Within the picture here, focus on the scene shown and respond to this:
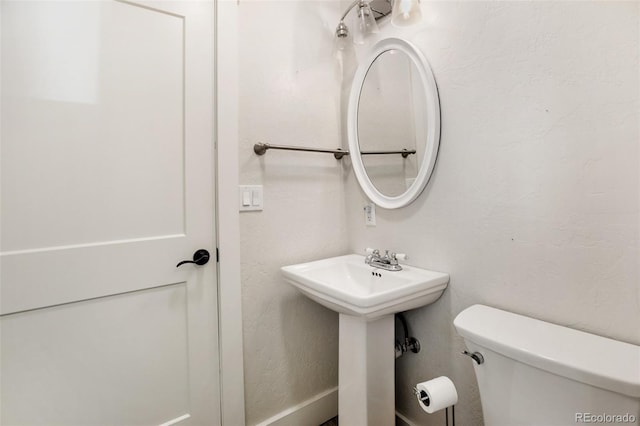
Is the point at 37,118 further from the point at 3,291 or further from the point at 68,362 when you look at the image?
the point at 68,362

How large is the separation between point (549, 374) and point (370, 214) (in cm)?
91

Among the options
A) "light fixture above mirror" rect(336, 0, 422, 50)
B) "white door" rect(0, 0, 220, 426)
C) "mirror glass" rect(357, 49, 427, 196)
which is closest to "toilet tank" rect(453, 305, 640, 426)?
"mirror glass" rect(357, 49, 427, 196)

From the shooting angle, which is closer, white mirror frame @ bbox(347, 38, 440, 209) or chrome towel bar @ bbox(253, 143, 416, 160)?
white mirror frame @ bbox(347, 38, 440, 209)

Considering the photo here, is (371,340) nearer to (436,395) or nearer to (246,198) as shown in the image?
(436,395)

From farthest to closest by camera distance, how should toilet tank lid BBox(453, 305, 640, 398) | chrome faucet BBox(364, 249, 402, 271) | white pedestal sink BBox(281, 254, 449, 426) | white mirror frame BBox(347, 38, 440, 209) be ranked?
chrome faucet BBox(364, 249, 402, 271) < white mirror frame BBox(347, 38, 440, 209) < white pedestal sink BBox(281, 254, 449, 426) < toilet tank lid BBox(453, 305, 640, 398)

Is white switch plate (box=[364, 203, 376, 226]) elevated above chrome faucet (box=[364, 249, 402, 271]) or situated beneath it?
elevated above

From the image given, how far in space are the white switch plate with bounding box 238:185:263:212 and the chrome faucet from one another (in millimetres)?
578

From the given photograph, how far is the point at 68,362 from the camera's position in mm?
947

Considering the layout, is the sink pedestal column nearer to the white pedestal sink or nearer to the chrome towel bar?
the white pedestal sink

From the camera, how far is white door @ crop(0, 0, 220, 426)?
881 mm

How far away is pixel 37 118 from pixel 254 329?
3.67 feet

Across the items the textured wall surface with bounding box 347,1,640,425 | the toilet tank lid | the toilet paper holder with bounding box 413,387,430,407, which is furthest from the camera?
the toilet paper holder with bounding box 413,387,430,407

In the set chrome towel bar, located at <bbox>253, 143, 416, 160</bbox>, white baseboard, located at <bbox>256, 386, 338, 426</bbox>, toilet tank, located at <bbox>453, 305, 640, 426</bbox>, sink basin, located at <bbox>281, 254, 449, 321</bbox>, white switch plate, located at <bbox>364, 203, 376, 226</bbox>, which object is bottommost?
white baseboard, located at <bbox>256, 386, 338, 426</bbox>

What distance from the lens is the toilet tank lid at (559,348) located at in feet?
1.94
